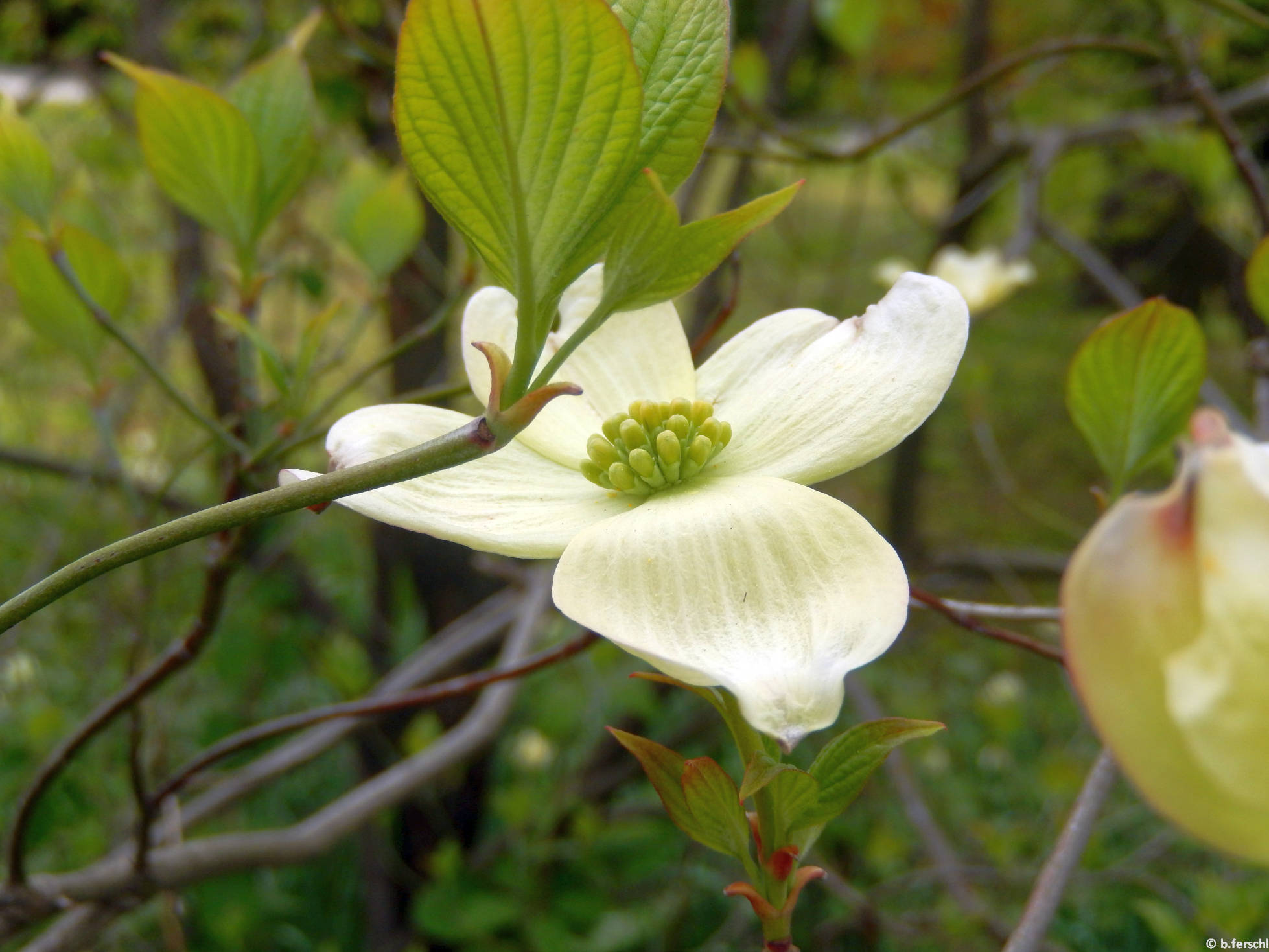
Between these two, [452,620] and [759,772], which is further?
[452,620]

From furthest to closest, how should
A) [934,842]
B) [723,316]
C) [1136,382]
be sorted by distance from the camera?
[934,842] < [723,316] < [1136,382]

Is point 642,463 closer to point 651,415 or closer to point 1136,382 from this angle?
point 651,415

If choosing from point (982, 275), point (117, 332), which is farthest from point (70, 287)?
point (982, 275)

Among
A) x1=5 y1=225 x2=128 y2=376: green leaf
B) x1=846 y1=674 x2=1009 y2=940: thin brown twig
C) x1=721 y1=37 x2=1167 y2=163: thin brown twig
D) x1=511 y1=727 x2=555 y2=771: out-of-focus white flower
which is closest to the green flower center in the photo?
x1=5 y1=225 x2=128 y2=376: green leaf

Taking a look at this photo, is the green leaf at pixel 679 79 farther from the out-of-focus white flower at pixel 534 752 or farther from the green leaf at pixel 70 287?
the out-of-focus white flower at pixel 534 752

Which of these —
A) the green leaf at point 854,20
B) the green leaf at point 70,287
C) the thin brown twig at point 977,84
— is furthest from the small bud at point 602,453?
the green leaf at point 854,20

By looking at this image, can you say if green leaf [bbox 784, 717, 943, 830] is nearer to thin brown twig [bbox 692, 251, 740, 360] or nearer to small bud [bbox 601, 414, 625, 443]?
small bud [bbox 601, 414, 625, 443]
